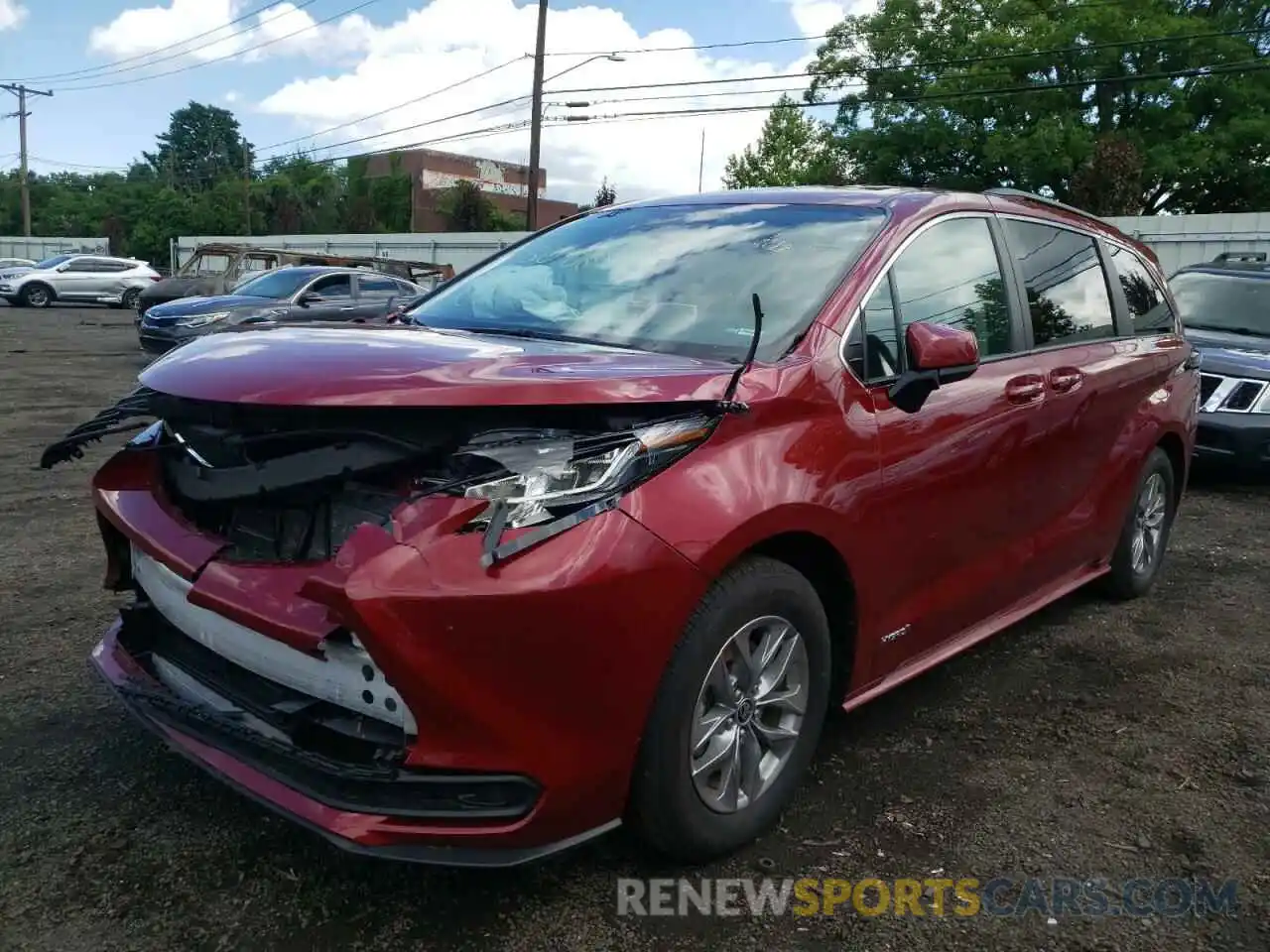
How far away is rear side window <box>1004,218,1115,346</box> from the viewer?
12.8ft

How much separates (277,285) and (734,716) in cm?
1451

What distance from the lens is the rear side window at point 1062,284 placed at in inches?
154

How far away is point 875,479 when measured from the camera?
2.90m

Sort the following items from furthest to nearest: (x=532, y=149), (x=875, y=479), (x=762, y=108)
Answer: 1. (x=762, y=108)
2. (x=532, y=149)
3. (x=875, y=479)

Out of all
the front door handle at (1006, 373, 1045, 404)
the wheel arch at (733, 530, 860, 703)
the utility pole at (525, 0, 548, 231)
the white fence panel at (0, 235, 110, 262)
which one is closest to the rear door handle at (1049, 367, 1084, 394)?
the front door handle at (1006, 373, 1045, 404)

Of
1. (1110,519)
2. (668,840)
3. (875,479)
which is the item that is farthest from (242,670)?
(1110,519)

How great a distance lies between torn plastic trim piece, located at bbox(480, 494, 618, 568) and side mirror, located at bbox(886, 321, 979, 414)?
1.10 meters

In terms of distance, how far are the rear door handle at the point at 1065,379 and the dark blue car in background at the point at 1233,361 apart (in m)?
4.14

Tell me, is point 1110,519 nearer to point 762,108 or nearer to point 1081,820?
point 1081,820

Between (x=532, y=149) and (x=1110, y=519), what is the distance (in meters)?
25.1

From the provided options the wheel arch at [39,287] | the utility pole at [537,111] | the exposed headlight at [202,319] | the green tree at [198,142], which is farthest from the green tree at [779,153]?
the green tree at [198,142]

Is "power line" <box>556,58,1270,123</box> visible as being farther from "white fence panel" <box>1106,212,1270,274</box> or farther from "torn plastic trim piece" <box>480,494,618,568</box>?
"torn plastic trim piece" <box>480,494,618,568</box>

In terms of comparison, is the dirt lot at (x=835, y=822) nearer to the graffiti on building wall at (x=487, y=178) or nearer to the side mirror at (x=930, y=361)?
the side mirror at (x=930, y=361)

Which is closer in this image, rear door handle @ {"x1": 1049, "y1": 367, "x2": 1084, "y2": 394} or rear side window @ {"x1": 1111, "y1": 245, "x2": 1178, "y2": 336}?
rear door handle @ {"x1": 1049, "y1": 367, "x2": 1084, "y2": 394}
